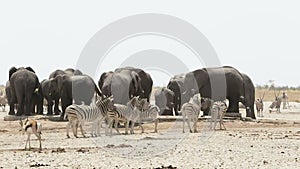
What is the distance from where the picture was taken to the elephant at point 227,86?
3903 cm

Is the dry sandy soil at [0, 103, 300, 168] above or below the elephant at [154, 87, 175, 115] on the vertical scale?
below

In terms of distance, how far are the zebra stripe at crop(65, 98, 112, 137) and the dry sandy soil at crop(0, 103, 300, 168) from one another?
0.56m

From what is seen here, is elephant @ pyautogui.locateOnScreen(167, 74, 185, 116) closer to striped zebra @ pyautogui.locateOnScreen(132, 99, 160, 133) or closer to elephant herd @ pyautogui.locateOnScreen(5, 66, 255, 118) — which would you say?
elephant herd @ pyautogui.locateOnScreen(5, 66, 255, 118)

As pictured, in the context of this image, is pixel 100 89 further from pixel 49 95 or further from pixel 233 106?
pixel 233 106

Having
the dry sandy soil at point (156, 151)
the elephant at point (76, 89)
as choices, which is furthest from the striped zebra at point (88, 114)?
the elephant at point (76, 89)

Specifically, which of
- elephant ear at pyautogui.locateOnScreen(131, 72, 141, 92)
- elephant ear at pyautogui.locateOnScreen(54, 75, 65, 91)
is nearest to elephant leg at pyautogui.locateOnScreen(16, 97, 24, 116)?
elephant ear at pyautogui.locateOnScreen(54, 75, 65, 91)

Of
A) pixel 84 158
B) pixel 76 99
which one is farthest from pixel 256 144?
pixel 76 99

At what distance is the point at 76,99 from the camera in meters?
34.5

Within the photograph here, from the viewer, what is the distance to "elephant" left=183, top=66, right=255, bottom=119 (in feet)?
128

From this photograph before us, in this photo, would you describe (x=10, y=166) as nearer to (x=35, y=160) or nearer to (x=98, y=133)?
(x=35, y=160)

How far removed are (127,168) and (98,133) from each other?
8900 millimetres

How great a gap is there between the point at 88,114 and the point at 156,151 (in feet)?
18.9

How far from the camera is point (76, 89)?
111 ft

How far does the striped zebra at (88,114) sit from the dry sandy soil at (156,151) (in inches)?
21.7
